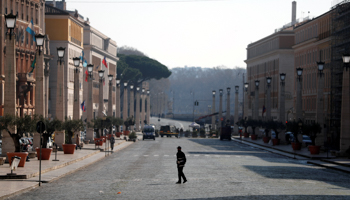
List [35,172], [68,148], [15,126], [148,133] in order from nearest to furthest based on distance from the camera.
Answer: [35,172] → [15,126] → [68,148] → [148,133]

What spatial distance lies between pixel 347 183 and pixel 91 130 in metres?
41.2

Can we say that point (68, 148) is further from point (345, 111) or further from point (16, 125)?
point (345, 111)

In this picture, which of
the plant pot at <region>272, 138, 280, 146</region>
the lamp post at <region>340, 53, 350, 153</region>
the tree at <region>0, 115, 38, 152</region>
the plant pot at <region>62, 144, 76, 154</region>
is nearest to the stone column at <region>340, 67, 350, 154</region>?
the lamp post at <region>340, 53, 350, 153</region>

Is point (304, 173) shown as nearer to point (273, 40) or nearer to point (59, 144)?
point (59, 144)

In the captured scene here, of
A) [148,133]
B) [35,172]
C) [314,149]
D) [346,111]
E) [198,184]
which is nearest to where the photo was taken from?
[198,184]

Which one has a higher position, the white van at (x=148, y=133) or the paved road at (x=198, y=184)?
the paved road at (x=198, y=184)

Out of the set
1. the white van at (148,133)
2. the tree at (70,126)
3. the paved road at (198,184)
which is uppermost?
the tree at (70,126)

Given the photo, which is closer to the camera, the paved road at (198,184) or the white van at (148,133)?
the paved road at (198,184)

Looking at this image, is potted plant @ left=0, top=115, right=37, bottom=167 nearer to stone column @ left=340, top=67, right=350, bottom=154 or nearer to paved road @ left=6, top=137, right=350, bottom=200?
paved road @ left=6, top=137, right=350, bottom=200

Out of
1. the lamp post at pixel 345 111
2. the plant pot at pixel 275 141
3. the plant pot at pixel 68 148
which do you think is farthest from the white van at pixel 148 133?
the lamp post at pixel 345 111

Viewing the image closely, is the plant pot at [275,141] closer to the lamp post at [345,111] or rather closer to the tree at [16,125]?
the lamp post at [345,111]

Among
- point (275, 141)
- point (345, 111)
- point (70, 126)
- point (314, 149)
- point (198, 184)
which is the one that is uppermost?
point (345, 111)

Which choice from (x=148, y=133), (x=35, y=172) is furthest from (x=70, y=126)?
(x=148, y=133)

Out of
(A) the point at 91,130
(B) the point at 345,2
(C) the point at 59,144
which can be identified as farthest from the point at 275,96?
(C) the point at 59,144
